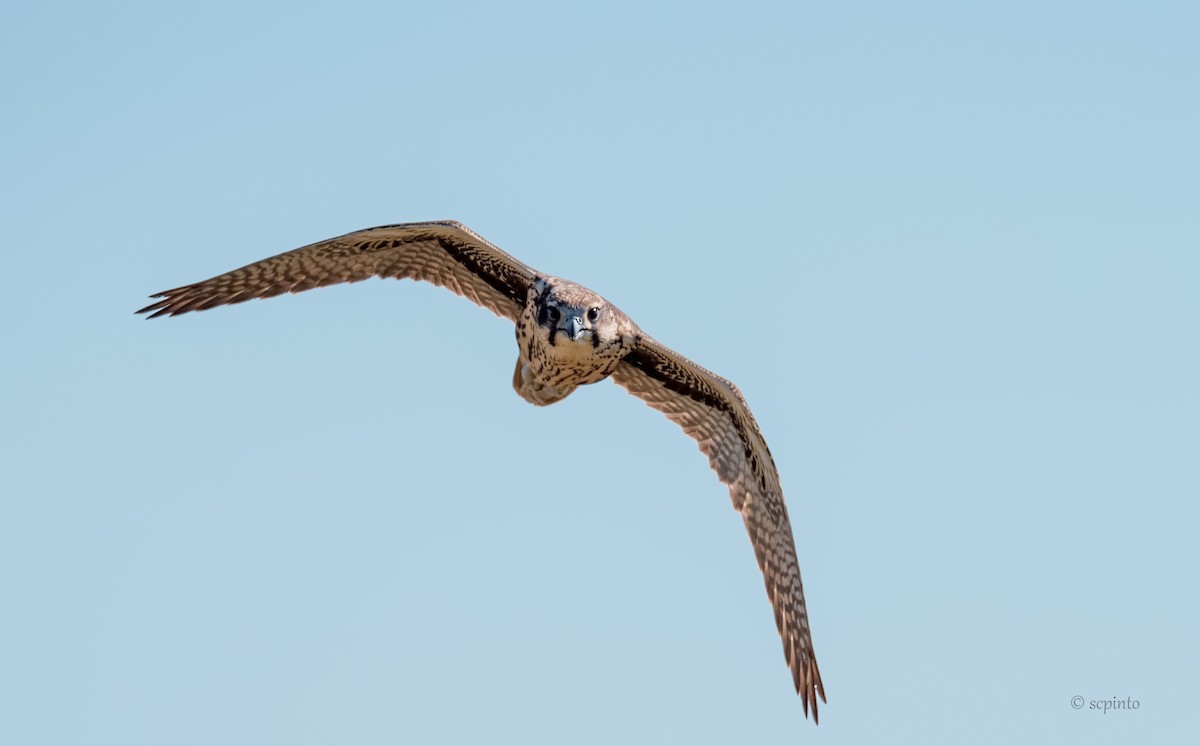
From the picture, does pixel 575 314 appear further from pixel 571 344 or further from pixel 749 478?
pixel 749 478

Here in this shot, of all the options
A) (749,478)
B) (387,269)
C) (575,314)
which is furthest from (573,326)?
(749,478)

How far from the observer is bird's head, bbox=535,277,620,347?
42.3 ft

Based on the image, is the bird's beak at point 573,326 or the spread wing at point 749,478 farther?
the spread wing at point 749,478

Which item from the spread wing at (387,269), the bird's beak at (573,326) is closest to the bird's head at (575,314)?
the bird's beak at (573,326)

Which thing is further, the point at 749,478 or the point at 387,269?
the point at 749,478

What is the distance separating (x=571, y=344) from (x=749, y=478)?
10.6 ft

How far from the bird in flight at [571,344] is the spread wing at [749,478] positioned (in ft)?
0.03

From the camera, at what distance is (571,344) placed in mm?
12945

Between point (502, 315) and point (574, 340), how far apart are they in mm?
1973

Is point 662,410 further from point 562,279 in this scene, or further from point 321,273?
point 321,273

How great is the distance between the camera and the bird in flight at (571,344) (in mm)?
13219

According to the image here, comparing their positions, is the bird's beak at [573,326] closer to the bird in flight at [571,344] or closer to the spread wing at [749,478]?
the bird in flight at [571,344]

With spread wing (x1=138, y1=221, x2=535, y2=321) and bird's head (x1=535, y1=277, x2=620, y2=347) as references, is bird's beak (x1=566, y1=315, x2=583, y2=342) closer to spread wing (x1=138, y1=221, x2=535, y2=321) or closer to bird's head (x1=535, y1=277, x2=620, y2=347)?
bird's head (x1=535, y1=277, x2=620, y2=347)

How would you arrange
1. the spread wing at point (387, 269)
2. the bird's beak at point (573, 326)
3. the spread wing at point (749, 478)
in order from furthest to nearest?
the spread wing at point (749, 478)
the spread wing at point (387, 269)
the bird's beak at point (573, 326)
